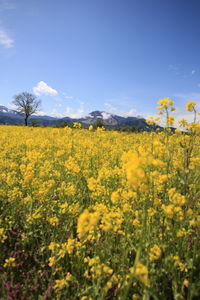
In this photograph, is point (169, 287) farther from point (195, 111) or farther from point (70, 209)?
point (195, 111)

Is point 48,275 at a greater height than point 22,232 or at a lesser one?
lesser

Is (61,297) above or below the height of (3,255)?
below

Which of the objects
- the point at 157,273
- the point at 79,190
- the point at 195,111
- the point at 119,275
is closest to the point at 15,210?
the point at 79,190

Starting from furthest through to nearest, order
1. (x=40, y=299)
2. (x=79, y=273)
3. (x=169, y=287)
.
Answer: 1. (x=79, y=273)
2. (x=169, y=287)
3. (x=40, y=299)

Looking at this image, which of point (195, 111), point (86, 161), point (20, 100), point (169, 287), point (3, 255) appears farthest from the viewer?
point (20, 100)

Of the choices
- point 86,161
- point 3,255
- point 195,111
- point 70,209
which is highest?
point 195,111

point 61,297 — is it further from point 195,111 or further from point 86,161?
point 86,161

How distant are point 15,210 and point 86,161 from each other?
2304 mm

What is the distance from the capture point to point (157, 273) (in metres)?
1.91

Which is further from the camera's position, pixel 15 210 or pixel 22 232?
pixel 15 210

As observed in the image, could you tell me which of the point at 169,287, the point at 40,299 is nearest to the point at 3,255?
the point at 40,299

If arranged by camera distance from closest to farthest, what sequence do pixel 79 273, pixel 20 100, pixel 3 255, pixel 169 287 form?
pixel 169 287, pixel 79 273, pixel 3 255, pixel 20 100

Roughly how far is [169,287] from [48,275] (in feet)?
4.28

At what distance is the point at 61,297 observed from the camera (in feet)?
6.54
